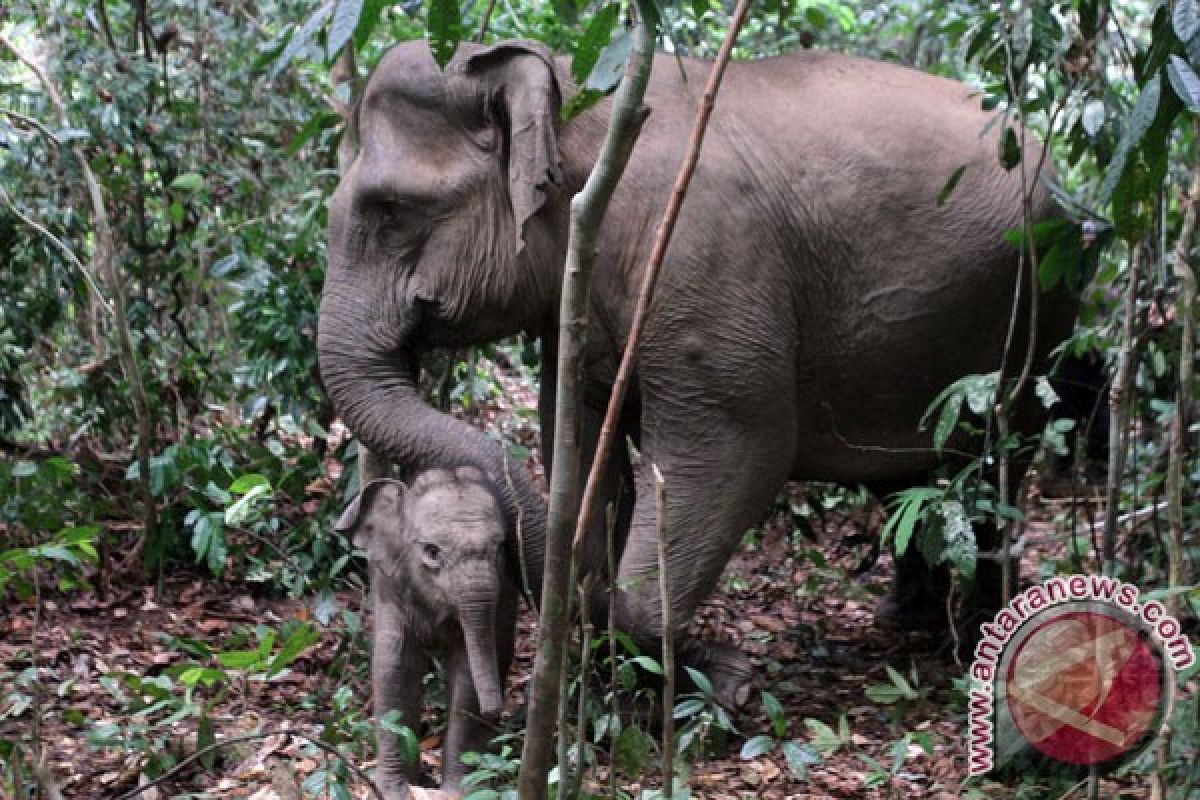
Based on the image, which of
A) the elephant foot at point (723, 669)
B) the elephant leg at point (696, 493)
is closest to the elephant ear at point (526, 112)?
the elephant leg at point (696, 493)

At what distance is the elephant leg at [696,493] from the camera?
5023 millimetres

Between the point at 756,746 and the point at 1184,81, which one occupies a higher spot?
the point at 1184,81

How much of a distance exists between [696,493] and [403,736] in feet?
4.60

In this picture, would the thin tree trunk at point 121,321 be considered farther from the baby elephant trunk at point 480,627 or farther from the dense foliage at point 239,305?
the baby elephant trunk at point 480,627

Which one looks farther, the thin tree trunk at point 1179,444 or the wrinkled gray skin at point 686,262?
the wrinkled gray skin at point 686,262

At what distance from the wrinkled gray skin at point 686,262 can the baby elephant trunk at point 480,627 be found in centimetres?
54

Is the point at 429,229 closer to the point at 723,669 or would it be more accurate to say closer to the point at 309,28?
the point at 723,669

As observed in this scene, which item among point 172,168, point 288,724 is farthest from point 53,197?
point 288,724

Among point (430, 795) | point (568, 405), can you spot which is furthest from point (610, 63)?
point (430, 795)

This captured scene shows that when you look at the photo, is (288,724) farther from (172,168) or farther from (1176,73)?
(1176,73)

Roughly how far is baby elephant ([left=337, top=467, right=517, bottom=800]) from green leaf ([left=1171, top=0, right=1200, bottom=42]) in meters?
2.15

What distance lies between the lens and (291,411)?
6.55m

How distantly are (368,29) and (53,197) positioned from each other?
4.27 m

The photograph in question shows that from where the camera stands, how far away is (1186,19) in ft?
9.56
